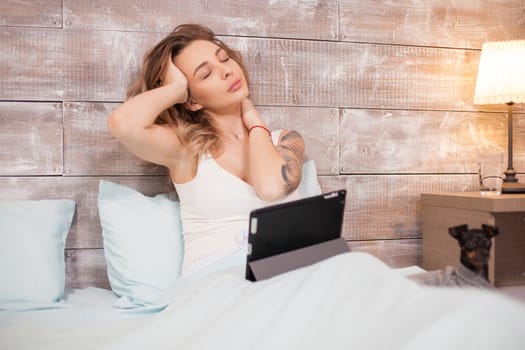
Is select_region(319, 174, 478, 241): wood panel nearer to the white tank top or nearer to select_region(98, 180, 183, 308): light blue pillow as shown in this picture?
the white tank top

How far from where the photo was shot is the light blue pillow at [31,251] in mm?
1415

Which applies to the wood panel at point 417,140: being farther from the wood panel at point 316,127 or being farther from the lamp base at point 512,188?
the lamp base at point 512,188

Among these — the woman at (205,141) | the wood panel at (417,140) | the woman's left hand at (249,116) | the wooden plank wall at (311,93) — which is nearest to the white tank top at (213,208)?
the woman at (205,141)

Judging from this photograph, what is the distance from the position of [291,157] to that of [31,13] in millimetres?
954

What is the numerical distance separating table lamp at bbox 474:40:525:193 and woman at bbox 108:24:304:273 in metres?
0.73

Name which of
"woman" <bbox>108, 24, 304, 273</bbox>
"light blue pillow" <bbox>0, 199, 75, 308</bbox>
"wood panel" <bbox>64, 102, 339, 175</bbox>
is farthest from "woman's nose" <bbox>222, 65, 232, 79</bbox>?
"light blue pillow" <bbox>0, 199, 75, 308</bbox>

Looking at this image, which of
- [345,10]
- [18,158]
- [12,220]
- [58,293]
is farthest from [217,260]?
[345,10]

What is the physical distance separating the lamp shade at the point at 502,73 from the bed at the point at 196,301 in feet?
2.31

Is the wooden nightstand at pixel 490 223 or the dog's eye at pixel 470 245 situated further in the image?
the wooden nightstand at pixel 490 223

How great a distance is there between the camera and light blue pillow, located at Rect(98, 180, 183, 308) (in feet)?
4.95

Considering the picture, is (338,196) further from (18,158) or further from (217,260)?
(18,158)

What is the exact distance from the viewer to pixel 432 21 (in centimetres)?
197

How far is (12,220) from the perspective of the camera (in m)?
1.49

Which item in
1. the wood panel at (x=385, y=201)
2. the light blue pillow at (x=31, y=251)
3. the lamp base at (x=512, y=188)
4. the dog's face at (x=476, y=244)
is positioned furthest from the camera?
the wood panel at (x=385, y=201)
